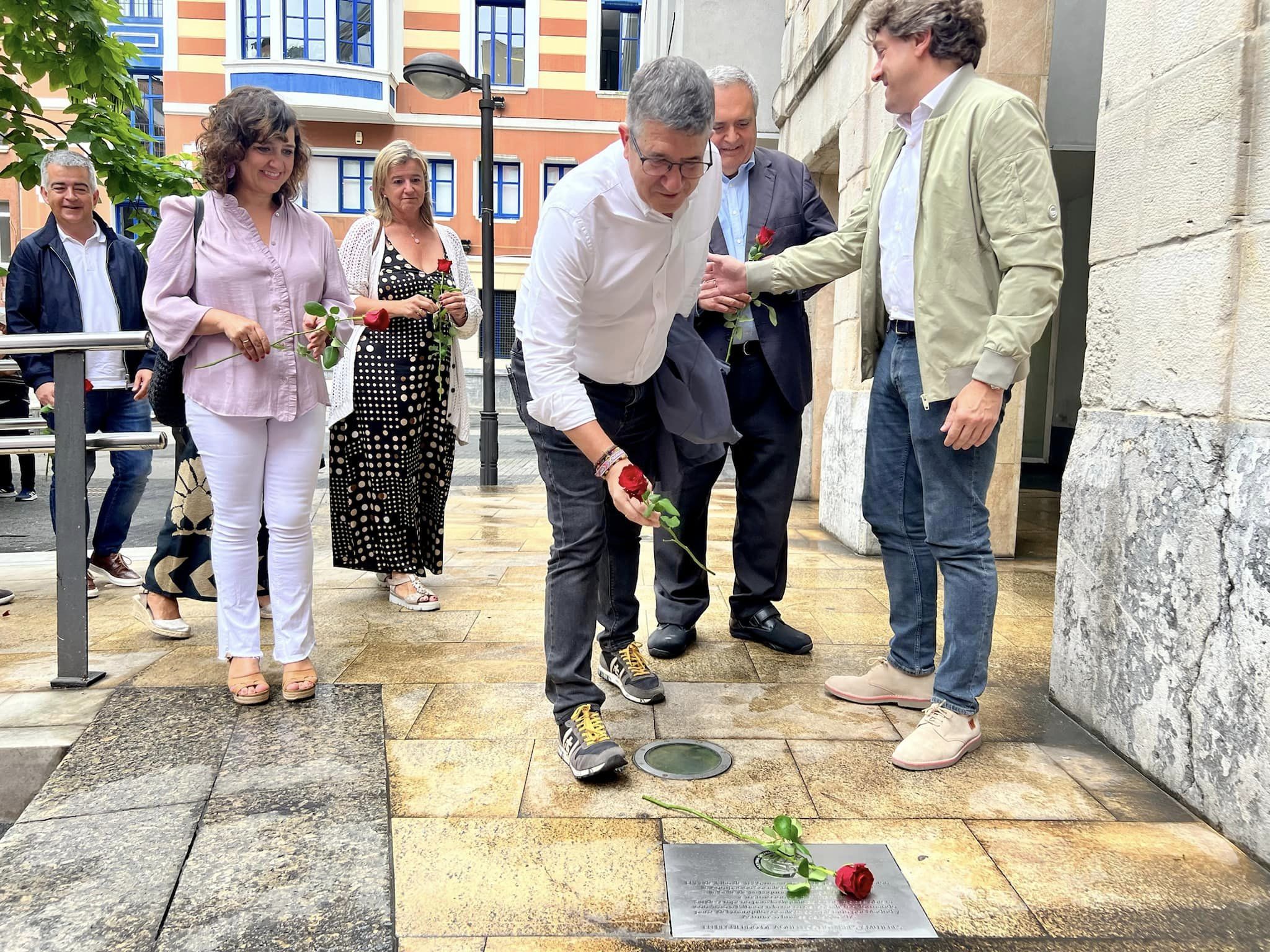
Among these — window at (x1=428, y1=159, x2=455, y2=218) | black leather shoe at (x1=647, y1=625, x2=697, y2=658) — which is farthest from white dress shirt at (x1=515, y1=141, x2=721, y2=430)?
window at (x1=428, y1=159, x2=455, y2=218)

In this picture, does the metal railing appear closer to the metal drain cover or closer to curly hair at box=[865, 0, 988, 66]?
the metal drain cover

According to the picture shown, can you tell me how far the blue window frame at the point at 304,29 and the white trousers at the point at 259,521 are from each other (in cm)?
2338

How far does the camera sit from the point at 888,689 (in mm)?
3320

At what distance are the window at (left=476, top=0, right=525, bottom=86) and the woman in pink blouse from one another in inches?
898

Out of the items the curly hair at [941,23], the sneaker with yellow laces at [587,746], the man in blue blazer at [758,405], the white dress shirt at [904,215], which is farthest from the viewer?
the man in blue blazer at [758,405]

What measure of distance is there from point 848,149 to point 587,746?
5.01m

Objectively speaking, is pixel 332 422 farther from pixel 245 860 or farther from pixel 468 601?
pixel 245 860

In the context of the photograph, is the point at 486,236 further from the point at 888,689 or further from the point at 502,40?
the point at 502,40

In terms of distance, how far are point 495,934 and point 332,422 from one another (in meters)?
2.92

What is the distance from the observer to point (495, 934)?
6.50 ft

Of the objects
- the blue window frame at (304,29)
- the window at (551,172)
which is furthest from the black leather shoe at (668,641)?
the blue window frame at (304,29)

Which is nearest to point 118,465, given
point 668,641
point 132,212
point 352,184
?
point 132,212

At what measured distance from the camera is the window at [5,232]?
2433 centimetres

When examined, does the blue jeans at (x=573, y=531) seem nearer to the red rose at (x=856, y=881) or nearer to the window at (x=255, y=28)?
the red rose at (x=856, y=881)
